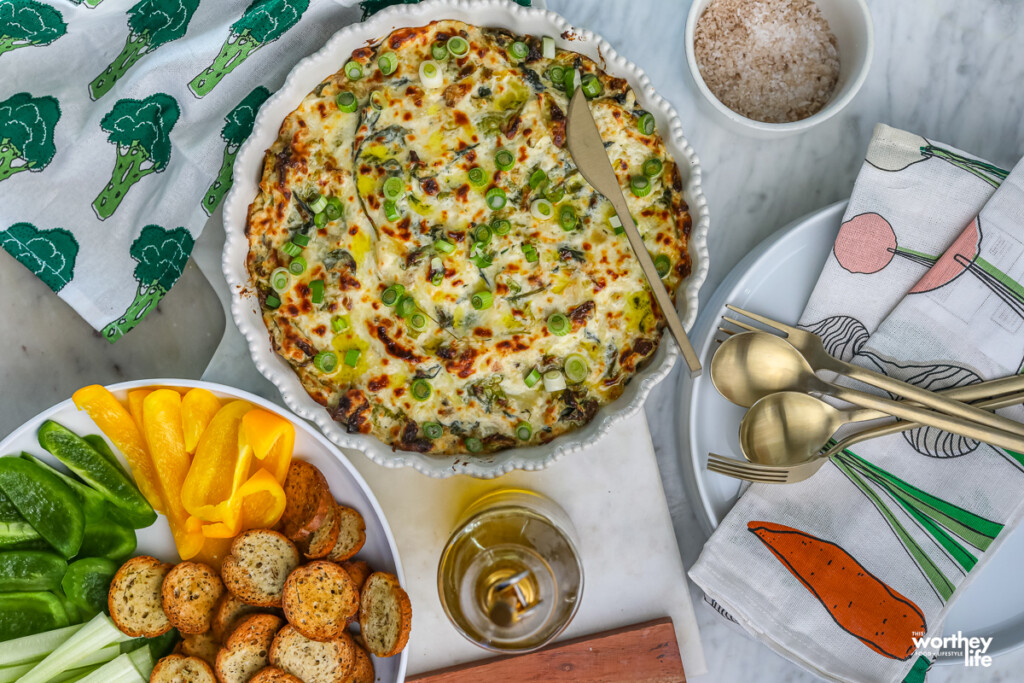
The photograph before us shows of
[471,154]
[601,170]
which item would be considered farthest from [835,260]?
[471,154]

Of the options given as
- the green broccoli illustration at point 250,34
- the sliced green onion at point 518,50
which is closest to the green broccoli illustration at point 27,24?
the green broccoli illustration at point 250,34

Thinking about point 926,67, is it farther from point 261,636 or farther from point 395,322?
point 261,636

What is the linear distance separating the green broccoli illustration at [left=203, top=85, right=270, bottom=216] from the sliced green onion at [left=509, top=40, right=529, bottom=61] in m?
0.79

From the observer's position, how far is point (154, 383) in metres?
2.13

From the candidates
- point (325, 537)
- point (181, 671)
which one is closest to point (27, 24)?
point (325, 537)

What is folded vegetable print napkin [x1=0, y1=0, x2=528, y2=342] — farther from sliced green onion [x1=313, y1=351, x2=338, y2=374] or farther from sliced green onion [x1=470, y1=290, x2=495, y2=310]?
sliced green onion [x1=470, y1=290, x2=495, y2=310]

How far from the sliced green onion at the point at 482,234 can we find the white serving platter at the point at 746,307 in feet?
2.42

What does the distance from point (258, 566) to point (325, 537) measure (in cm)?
22

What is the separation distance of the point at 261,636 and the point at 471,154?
158 cm

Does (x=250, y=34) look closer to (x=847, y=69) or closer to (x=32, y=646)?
(x=847, y=69)

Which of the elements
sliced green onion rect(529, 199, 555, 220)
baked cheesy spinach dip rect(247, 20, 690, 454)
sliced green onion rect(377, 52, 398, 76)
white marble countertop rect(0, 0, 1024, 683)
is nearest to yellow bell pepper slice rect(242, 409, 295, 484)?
baked cheesy spinach dip rect(247, 20, 690, 454)

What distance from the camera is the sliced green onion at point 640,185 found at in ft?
6.73

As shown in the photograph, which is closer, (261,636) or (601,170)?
(601,170)

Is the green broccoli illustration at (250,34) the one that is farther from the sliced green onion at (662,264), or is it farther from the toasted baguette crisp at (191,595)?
the toasted baguette crisp at (191,595)
